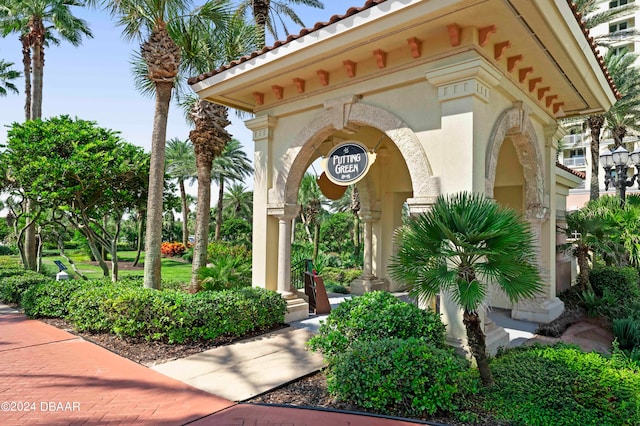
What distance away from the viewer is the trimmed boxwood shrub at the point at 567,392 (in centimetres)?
394

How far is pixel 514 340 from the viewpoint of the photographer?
23.5 feet

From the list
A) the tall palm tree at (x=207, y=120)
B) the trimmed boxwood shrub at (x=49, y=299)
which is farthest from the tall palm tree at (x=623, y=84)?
the trimmed boxwood shrub at (x=49, y=299)

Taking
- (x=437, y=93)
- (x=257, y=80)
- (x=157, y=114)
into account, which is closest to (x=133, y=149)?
(x=157, y=114)

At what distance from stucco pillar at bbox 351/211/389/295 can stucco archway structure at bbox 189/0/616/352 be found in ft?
12.0

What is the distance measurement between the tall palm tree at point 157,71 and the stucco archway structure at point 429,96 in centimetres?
143

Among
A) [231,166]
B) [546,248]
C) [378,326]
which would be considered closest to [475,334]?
[378,326]

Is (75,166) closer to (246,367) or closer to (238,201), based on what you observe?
(246,367)

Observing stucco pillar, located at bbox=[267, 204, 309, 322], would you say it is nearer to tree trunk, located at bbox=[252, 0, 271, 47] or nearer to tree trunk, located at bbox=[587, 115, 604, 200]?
tree trunk, located at bbox=[252, 0, 271, 47]

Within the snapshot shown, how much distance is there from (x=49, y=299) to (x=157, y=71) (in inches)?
238

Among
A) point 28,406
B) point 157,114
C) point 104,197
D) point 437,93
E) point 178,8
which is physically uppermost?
point 178,8

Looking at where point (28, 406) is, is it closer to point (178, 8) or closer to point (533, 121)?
point (178, 8)

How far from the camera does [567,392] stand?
13.8 ft

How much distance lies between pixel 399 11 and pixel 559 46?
2.93 m

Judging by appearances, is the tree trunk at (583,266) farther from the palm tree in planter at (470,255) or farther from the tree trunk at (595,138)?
the tree trunk at (595,138)
